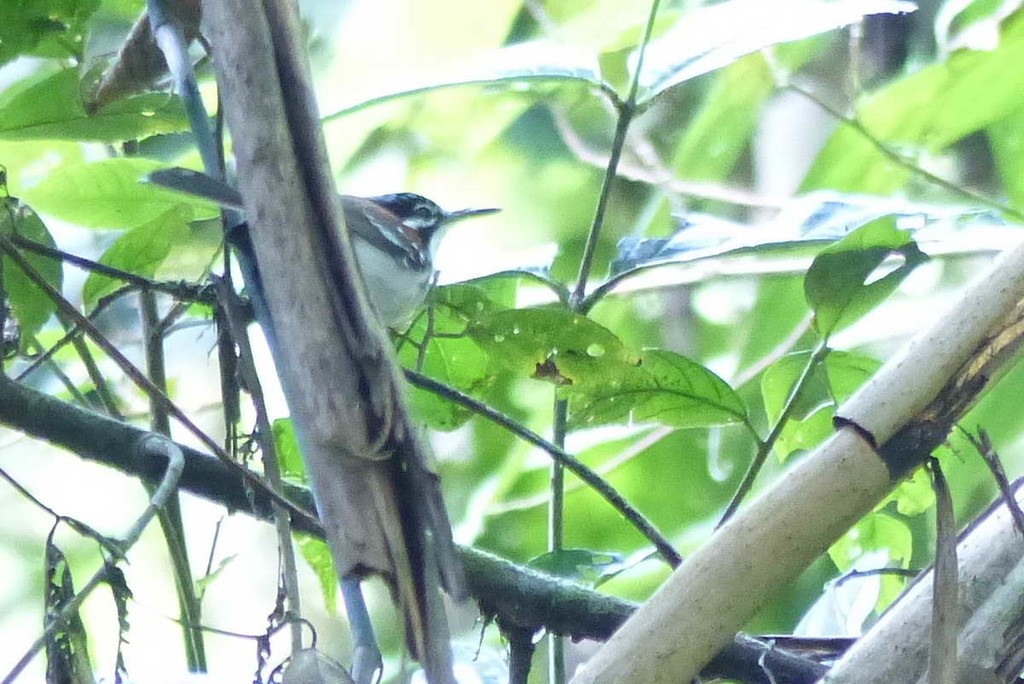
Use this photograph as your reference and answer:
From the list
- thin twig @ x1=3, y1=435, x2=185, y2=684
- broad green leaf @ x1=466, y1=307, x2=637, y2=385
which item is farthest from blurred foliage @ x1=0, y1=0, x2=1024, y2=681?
thin twig @ x1=3, y1=435, x2=185, y2=684

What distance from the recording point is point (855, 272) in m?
0.74

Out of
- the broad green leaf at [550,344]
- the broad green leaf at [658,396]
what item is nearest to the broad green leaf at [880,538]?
the broad green leaf at [658,396]

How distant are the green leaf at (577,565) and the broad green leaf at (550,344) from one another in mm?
114

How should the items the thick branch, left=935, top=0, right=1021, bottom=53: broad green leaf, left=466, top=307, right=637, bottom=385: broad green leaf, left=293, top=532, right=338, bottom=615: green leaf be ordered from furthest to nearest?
left=935, top=0, right=1021, bottom=53: broad green leaf
left=293, top=532, right=338, bottom=615: green leaf
left=466, top=307, right=637, bottom=385: broad green leaf
the thick branch

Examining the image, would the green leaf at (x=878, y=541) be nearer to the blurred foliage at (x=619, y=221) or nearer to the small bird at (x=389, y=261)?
the blurred foliage at (x=619, y=221)

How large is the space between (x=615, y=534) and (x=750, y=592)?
844 millimetres

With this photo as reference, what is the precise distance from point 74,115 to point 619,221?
1839 millimetres

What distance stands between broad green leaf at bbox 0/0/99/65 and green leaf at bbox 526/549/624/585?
1.51 ft

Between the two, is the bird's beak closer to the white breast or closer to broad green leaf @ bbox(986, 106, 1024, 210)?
the white breast

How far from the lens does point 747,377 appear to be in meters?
1.33

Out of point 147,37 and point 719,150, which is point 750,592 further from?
point 719,150

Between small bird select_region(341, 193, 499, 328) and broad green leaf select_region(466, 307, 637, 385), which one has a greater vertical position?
small bird select_region(341, 193, 499, 328)

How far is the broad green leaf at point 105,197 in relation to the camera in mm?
790

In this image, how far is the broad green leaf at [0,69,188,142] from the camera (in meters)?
0.74
